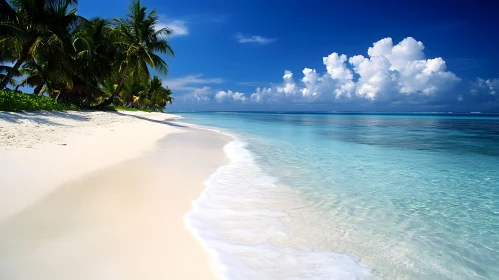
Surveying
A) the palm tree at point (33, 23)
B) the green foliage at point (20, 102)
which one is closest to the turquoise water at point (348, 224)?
the green foliage at point (20, 102)

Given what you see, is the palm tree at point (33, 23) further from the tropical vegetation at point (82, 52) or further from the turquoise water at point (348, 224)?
the turquoise water at point (348, 224)

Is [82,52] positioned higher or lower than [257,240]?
higher

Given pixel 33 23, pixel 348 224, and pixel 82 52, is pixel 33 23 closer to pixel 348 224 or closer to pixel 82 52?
pixel 82 52

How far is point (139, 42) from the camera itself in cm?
2344

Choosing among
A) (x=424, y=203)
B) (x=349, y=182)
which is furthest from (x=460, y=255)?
(x=349, y=182)

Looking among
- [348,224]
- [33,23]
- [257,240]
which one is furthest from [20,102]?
[348,224]

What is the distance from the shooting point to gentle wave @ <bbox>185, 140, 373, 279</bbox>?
234cm

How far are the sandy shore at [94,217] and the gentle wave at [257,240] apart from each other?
20cm

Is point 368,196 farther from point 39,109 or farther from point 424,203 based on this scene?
point 39,109

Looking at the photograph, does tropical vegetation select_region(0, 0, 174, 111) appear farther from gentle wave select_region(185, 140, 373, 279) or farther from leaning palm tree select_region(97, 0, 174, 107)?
gentle wave select_region(185, 140, 373, 279)

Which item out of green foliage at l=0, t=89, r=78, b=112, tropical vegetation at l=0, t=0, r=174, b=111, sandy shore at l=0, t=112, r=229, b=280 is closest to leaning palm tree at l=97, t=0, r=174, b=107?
tropical vegetation at l=0, t=0, r=174, b=111

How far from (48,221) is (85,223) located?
1.19 ft

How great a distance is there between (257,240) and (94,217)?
1.86 meters

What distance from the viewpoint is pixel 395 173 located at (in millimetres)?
6676
